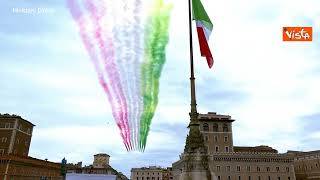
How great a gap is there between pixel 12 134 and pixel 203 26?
277ft

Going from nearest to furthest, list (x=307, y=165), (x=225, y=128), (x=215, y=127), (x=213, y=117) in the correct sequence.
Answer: (x=215, y=127)
(x=225, y=128)
(x=213, y=117)
(x=307, y=165)

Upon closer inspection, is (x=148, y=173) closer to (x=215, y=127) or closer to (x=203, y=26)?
(x=215, y=127)

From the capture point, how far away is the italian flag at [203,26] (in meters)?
23.2

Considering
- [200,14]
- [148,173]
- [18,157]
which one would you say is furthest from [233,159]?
[148,173]

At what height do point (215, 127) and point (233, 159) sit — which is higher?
point (215, 127)

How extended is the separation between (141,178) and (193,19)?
170 meters

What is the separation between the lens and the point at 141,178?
604 ft

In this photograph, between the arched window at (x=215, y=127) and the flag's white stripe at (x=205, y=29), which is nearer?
the flag's white stripe at (x=205, y=29)

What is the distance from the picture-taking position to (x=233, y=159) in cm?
8888

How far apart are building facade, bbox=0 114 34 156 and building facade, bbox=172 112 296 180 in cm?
4947

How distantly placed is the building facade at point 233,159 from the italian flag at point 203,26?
64.7 meters

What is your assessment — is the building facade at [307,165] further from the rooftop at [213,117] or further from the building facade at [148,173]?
the building facade at [148,173]

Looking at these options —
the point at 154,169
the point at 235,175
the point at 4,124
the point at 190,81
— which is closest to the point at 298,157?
the point at 235,175

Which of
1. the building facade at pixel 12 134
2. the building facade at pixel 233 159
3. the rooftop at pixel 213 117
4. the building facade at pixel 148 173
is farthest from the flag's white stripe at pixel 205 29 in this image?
the building facade at pixel 148 173
